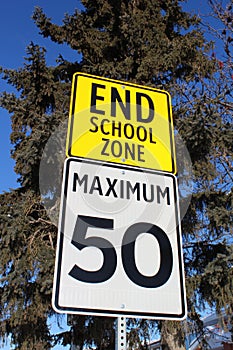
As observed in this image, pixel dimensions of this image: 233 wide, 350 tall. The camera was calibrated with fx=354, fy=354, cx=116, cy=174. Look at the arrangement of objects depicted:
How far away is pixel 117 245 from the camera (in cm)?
140

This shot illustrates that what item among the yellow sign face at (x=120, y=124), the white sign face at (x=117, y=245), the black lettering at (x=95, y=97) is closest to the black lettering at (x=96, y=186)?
the white sign face at (x=117, y=245)

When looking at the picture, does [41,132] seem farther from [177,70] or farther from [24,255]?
[177,70]

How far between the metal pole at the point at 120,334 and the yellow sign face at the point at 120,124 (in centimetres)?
69

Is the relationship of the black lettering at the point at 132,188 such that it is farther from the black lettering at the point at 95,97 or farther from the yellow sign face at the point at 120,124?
the black lettering at the point at 95,97

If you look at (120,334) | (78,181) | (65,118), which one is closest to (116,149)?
(78,181)

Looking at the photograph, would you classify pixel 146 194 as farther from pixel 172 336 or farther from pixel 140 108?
pixel 172 336

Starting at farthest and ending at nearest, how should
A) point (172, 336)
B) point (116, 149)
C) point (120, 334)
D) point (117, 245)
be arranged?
point (172, 336), point (116, 149), point (117, 245), point (120, 334)

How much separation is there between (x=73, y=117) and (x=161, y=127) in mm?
469

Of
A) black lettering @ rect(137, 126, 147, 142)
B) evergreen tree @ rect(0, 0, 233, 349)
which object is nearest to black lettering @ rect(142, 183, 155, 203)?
black lettering @ rect(137, 126, 147, 142)

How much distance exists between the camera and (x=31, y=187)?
597cm

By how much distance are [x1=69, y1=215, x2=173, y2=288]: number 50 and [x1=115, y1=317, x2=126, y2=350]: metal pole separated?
0.15 meters

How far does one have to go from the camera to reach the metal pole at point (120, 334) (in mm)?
1269

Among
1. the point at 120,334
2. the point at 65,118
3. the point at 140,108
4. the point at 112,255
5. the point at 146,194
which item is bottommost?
the point at 120,334

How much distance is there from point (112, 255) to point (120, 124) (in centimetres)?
69
